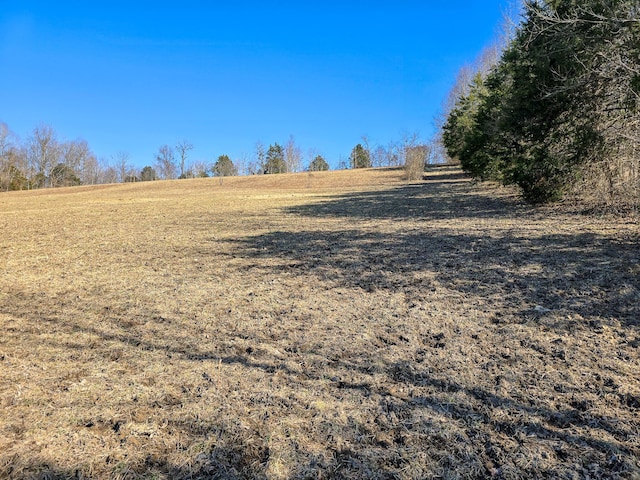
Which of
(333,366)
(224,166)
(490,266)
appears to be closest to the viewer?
(333,366)

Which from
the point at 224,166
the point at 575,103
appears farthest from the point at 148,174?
the point at 575,103

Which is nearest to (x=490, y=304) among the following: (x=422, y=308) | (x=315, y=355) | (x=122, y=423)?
(x=422, y=308)

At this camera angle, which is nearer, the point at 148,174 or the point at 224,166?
the point at 224,166

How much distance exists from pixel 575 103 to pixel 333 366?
9.75 metres

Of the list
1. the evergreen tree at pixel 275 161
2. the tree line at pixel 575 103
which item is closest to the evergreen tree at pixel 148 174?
the evergreen tree at pixel 275 161

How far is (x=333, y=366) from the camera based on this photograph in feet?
9.19

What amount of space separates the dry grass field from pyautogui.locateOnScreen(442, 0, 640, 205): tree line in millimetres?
3854

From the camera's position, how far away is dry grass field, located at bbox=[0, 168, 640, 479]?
6.23ft

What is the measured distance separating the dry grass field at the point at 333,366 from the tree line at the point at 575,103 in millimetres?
3854

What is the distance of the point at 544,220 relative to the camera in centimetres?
821

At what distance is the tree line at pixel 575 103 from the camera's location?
7.36 meters

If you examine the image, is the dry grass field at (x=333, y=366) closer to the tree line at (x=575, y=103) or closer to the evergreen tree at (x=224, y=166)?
the tree line at (x=575, y=103)

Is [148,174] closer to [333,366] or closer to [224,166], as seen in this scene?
[224,166]

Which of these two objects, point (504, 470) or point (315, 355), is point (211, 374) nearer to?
point (315, 355)
